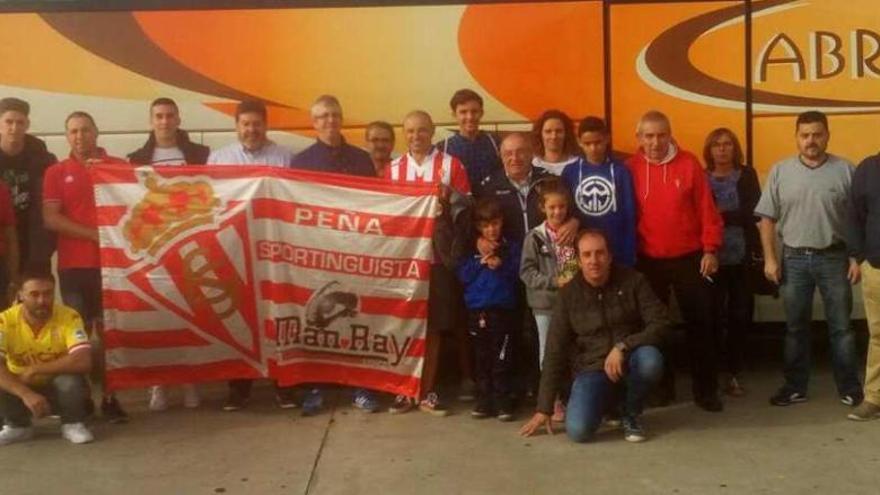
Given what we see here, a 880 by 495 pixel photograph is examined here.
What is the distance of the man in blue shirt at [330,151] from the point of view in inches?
261

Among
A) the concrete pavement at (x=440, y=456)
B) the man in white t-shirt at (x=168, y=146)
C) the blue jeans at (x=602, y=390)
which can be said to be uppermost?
the man in white t-shirt at (x=168, y=146)

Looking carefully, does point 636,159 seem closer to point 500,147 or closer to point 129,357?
point 500,147

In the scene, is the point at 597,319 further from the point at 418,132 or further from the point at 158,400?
the point at 158,400

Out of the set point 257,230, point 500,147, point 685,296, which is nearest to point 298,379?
point 257,230

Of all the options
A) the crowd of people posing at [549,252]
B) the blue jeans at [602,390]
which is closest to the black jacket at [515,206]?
the crowd of people posing at [549,252]

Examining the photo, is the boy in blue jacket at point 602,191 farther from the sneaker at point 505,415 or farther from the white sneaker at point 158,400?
the white sneaker at point 158,400

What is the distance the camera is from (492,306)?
6523 millimetres

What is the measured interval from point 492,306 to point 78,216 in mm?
2621

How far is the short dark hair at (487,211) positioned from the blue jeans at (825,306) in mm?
1842

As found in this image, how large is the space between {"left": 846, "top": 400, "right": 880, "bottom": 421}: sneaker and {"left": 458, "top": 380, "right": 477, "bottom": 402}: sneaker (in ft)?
7.73

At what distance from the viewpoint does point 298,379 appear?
22.3 feet

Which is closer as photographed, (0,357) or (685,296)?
(0,357)

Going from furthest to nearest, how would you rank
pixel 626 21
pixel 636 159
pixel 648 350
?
pixel 626 21 → pixel 636 159 → pixel 648 350

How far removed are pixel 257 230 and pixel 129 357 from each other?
1124 millimetres
